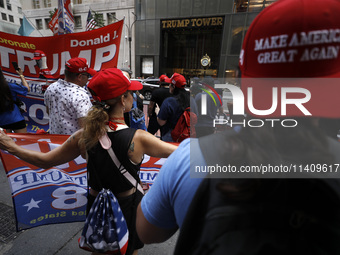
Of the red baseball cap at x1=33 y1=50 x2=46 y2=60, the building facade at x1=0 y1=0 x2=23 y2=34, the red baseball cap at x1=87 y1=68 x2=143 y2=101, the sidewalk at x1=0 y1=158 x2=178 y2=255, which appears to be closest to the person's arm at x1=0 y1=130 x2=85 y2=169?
the red baseball cap at x1=87 y1=68 x2=143 y2=101

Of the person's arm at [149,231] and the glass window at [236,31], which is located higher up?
the glass window at [236,31]

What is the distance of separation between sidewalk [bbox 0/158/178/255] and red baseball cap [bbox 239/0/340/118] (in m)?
2.25

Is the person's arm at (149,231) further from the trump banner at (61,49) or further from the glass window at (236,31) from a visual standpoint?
the glass window at (236,31)

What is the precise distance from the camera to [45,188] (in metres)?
2.16

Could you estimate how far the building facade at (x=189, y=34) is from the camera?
21.1m

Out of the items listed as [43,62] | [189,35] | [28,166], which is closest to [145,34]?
[189,35]

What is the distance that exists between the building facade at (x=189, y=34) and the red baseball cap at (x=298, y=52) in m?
20.6

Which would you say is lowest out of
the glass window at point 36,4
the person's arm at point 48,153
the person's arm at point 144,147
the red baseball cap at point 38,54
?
the person's arm at point 48,153

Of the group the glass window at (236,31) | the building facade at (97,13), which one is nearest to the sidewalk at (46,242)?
the glass window at (236,31)

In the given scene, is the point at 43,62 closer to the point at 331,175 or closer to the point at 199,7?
the point at 331,175

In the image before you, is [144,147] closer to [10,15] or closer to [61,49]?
[61,49]

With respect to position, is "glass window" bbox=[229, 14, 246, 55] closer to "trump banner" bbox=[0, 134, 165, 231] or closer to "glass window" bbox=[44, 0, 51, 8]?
"trump banner" bbox=[0, 134, 165, 231]

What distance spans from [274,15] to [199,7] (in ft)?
83.0

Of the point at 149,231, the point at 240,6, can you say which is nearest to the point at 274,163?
the point at 149,231
